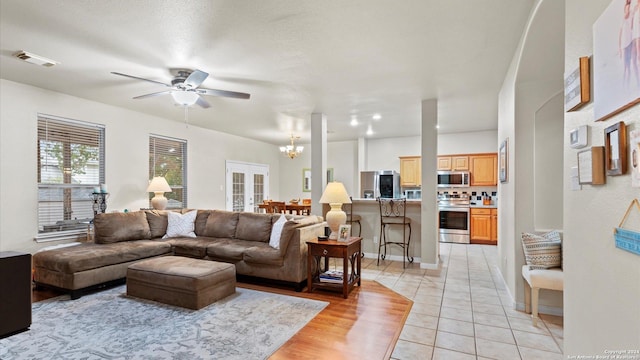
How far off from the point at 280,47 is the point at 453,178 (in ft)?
19.1

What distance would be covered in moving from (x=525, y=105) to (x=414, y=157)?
4.79 m

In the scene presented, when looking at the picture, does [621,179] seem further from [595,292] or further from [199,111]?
[199,111]

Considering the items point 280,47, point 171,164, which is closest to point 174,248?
point 171,164

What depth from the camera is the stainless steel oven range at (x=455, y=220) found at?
7.22m

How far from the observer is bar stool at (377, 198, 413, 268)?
17.7 ft

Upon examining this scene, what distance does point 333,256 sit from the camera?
3.69m

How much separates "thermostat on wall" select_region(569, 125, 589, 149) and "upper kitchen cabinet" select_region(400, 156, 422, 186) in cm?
643

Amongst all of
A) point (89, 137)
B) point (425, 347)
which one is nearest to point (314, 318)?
point (425, 347)

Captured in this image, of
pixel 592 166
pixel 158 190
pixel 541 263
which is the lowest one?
pixel 541 263

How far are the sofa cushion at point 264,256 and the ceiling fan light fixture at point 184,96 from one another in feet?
6.62

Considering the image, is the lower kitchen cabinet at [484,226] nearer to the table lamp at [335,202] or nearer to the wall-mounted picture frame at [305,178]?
the table lamp at [335,202]

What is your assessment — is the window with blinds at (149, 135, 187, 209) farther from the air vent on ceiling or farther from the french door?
the air vent on ceiling

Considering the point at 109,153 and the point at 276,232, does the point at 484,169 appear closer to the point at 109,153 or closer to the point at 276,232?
the point at 276,232

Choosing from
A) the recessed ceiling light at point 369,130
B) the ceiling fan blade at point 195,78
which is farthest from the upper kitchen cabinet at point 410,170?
the ceiling fan blade at point 195,78
